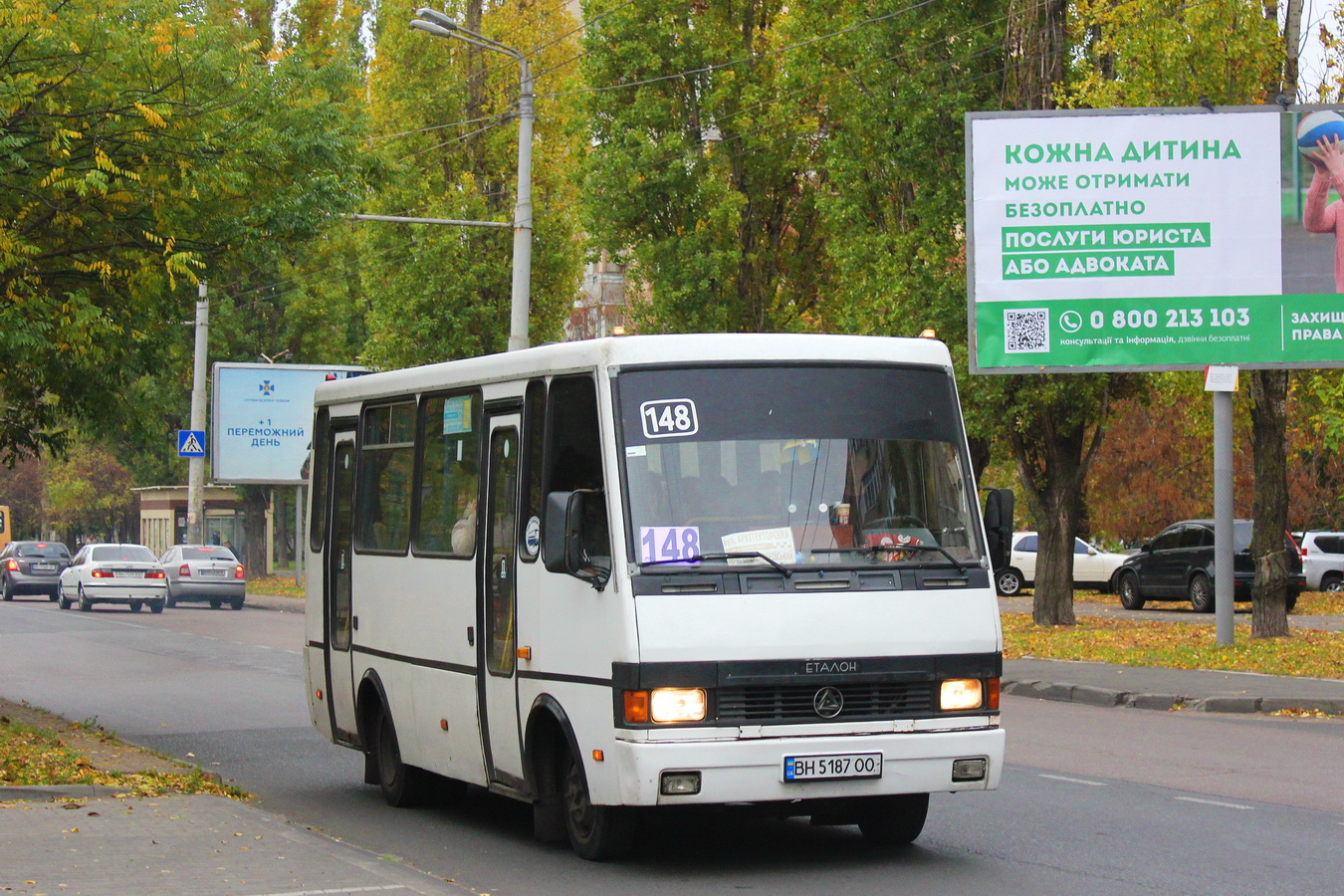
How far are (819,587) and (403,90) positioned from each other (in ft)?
138

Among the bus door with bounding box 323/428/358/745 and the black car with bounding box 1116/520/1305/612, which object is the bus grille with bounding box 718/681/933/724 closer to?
the bus door with bounding box 323/428/358/745

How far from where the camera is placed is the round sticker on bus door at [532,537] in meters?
9.20

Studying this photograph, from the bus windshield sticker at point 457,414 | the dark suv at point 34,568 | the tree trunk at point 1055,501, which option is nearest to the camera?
the bus windshield sticker at point 457,414

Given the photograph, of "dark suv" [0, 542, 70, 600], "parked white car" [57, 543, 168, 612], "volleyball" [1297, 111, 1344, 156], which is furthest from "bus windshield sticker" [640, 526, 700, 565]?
"dark suv" [0, 542, 70, 600]

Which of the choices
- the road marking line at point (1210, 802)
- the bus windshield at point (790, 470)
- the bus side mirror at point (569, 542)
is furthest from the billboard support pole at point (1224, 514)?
the bus side mirror at point (569, 542)

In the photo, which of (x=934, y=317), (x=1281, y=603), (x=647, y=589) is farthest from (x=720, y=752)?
(x=934, y=317)

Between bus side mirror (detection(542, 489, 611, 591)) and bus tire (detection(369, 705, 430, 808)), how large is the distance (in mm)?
3065

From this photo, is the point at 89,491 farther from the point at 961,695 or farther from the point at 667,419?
the point at 961,695

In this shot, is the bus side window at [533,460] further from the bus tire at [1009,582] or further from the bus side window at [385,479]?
the bus tire at [1009,582]

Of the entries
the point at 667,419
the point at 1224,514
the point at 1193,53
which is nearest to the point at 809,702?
the point at 667,419

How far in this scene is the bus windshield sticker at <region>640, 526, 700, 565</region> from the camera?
839 centimetres

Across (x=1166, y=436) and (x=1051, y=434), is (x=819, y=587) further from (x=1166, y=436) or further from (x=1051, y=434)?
(x=1166, y=436)

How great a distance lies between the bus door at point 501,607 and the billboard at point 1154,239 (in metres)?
13.1

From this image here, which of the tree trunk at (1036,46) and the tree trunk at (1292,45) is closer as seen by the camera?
the tree trunk at (1292,45)
